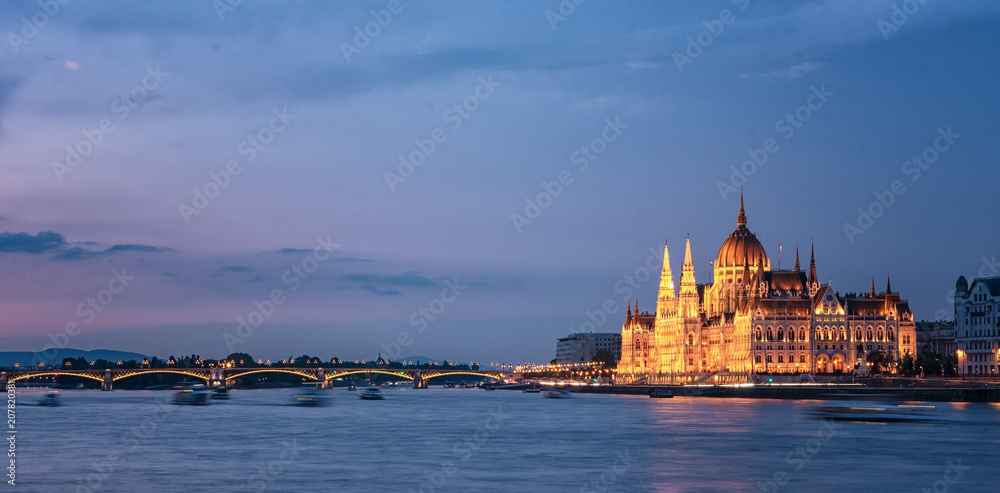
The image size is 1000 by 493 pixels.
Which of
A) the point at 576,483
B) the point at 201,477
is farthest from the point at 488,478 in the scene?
the point at 201,477

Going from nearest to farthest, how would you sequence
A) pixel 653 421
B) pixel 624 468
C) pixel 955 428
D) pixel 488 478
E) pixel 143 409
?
Result: pixel 488 478, pixel 624 468, pixel 955 428, pixel 653 421, pixel 143 409

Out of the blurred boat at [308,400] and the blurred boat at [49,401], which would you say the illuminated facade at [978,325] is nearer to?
the blurred boat at [308,400]

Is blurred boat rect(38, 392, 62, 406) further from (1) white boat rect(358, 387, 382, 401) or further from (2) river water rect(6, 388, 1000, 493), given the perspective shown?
(1) white boat rect(358, 387, 382, 401)

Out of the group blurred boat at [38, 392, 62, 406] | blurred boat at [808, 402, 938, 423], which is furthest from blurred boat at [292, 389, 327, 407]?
blurred boat at [808, 402, 938, 423]

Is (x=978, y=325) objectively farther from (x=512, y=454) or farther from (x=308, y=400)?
(x=512, y=454)

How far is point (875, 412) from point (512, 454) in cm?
5884

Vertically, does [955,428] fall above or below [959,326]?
below

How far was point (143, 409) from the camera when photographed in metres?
138

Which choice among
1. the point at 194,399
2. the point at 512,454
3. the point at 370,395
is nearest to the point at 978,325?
the point at 370,395

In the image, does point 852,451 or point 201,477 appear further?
point 852,451

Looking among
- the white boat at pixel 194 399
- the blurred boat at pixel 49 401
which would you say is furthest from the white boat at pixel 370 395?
the blurred boat at pixel 49 401

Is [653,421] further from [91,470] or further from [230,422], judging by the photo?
[91,470]

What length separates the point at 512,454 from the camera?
69.9 meters

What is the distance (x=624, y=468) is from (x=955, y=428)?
37.1 metres
